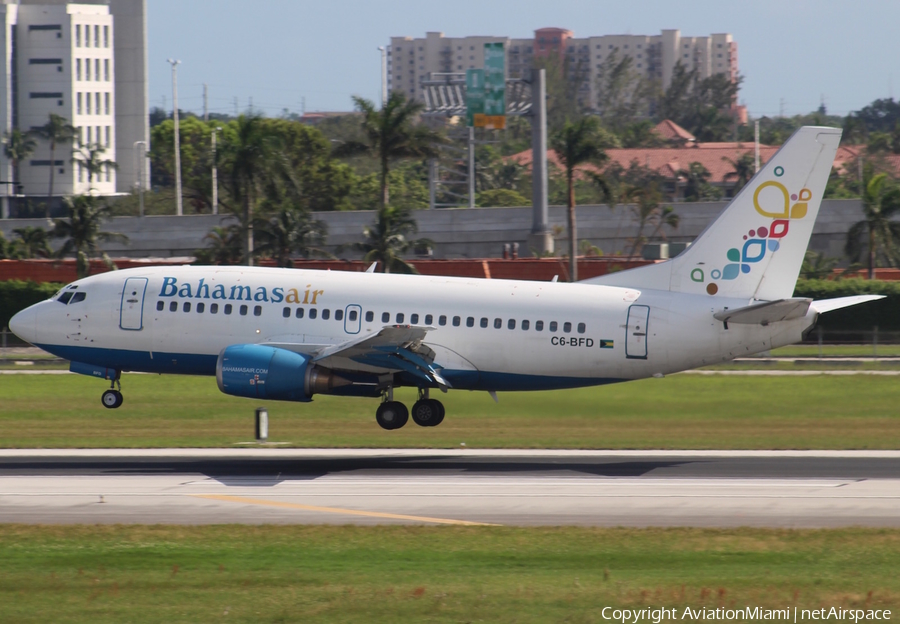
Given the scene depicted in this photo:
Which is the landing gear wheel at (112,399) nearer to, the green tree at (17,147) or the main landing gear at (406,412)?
the main landing gear at (406,412)

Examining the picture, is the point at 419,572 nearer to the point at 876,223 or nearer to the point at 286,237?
the point at 286,237

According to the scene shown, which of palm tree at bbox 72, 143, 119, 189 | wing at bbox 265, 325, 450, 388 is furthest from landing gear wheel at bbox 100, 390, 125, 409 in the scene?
palm tree at bbox 72, 143, 119, 189

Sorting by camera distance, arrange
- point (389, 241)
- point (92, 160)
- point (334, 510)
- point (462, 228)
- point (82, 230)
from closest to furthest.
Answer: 1. point (334, 510)
2. point (389, 241)
3. point (82, 230)
4. point (462, 228)
5. point (92, 160)

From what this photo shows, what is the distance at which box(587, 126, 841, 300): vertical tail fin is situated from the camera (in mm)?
34219

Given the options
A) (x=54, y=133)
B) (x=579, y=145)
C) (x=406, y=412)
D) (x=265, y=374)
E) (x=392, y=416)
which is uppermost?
(x=54, y=133)

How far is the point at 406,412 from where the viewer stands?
1399 inches

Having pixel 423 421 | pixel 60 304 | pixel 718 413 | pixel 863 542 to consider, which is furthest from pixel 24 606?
pixel 718 413

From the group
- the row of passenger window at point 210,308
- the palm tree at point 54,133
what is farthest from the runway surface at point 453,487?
the palm tree at point 54,133

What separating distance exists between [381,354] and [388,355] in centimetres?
23

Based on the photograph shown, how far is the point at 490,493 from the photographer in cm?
2877

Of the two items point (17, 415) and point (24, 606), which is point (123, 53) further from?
point (24, 606)

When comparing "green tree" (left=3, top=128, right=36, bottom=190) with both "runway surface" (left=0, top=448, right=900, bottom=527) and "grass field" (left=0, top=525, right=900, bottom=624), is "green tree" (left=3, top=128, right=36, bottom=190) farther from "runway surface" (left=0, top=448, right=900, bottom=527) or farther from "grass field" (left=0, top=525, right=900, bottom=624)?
"grass field" (left=0, top=525, right=900, bottom=624)

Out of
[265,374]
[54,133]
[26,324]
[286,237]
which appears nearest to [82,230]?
[286,237]

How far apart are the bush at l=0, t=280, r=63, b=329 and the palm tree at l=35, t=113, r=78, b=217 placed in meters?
84.3
